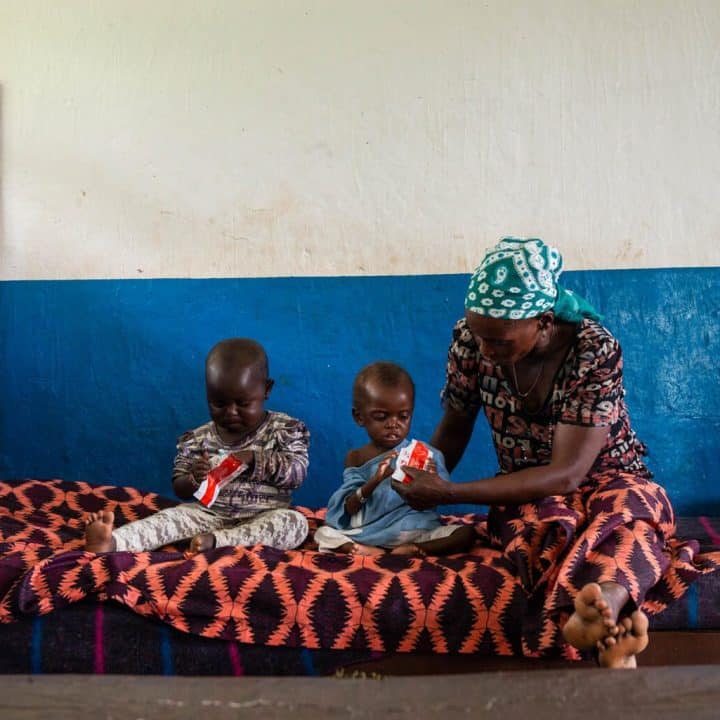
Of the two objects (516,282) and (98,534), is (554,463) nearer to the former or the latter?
(516,282)

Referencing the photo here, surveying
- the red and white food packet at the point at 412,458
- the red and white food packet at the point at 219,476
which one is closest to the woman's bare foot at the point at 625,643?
the red and white food packet at the point at 412,458

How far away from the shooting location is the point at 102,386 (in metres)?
4.19

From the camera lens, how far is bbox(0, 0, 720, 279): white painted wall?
3.95 metres

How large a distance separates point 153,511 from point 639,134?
257cm

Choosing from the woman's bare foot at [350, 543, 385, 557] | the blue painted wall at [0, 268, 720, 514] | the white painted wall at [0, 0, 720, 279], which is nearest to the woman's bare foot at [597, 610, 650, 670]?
the woman's bare foot at [350, 543, 385, 557]

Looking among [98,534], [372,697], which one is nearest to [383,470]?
[98,534]

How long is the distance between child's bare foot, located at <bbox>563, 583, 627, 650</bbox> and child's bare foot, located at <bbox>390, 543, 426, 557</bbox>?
87 cm

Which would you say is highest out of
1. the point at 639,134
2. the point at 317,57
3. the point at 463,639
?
the point at 317,57

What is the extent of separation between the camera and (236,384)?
3.31 metres

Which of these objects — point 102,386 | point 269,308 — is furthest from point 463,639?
point 102,386

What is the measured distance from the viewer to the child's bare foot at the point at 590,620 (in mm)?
2139

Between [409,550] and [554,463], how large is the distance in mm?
603

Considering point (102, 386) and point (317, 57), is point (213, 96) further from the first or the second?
point (102, 386)

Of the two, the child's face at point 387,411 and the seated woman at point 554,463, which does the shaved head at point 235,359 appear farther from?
the seated woman at point 554,463
